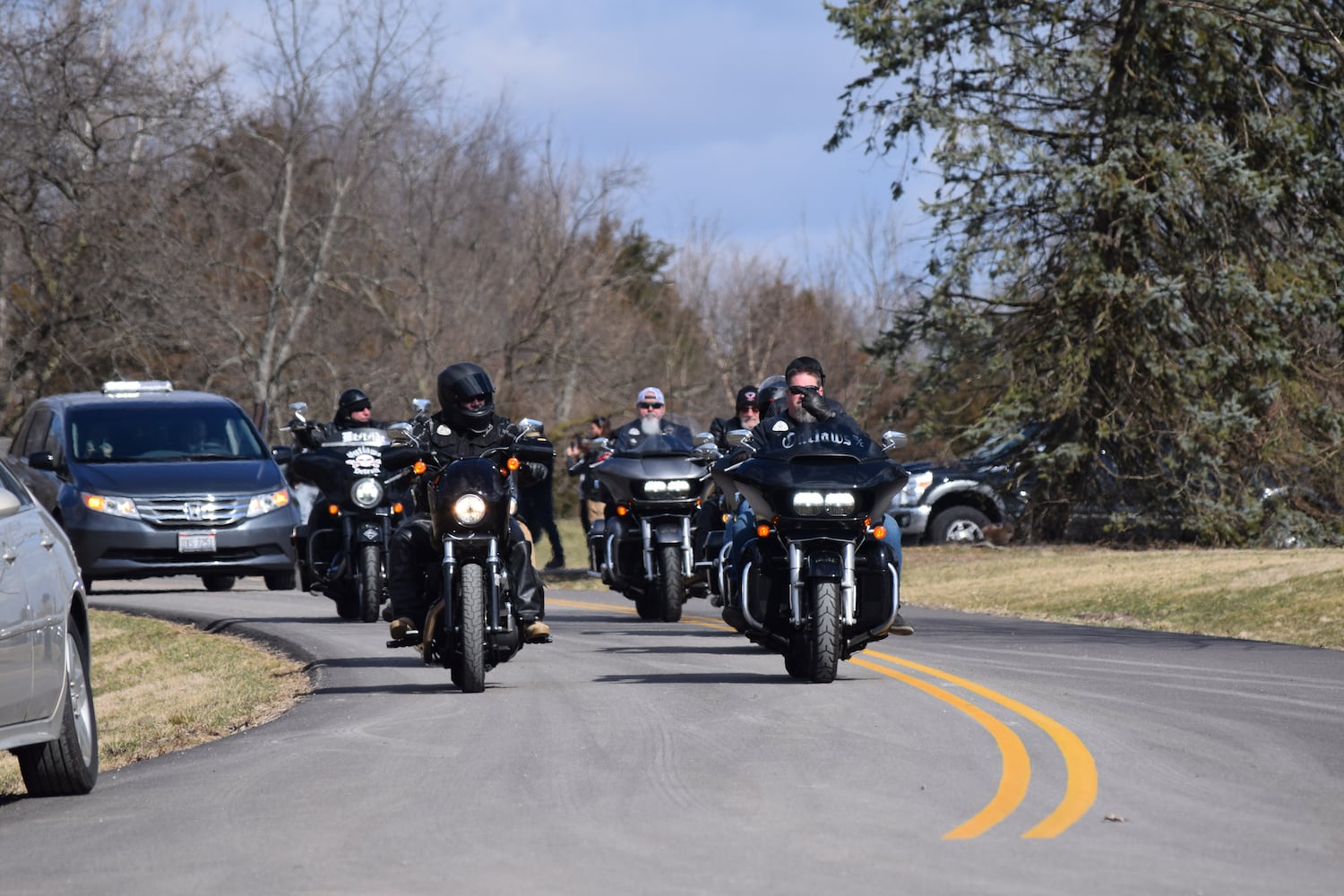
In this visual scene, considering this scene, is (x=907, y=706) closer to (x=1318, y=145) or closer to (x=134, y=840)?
(x=134, y=840)

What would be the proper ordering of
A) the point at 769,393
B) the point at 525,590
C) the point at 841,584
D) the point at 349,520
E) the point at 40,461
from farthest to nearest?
the point at 40,461, the point at 349,520, the point at 769,393, the point at 525,590, the point at 841,584

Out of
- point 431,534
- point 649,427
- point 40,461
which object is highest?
point 649,427

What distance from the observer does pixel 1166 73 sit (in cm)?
2628

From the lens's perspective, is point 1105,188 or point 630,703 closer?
point 630,703

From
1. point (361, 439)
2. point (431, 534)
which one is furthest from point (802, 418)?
point (361, 439)

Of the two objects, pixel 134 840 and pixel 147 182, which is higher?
pixel 147 182

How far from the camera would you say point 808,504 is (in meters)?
11.4

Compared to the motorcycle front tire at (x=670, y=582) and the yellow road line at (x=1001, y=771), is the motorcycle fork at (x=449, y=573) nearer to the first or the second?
the yellow road line at (x=1001, y=771)

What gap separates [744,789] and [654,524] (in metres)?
9.03

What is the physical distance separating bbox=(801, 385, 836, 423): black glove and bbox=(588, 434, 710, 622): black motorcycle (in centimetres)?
467

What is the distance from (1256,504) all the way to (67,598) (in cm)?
2009

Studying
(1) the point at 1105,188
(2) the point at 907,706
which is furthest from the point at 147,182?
(2) the point at 907,706

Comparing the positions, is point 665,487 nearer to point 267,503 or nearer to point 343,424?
point 343,424

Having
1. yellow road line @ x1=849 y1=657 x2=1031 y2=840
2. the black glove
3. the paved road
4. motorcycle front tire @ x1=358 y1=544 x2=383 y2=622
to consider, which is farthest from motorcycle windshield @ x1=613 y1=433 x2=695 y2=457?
yellow road line @ x1=849 y1=657 x2=1031 y2=840
